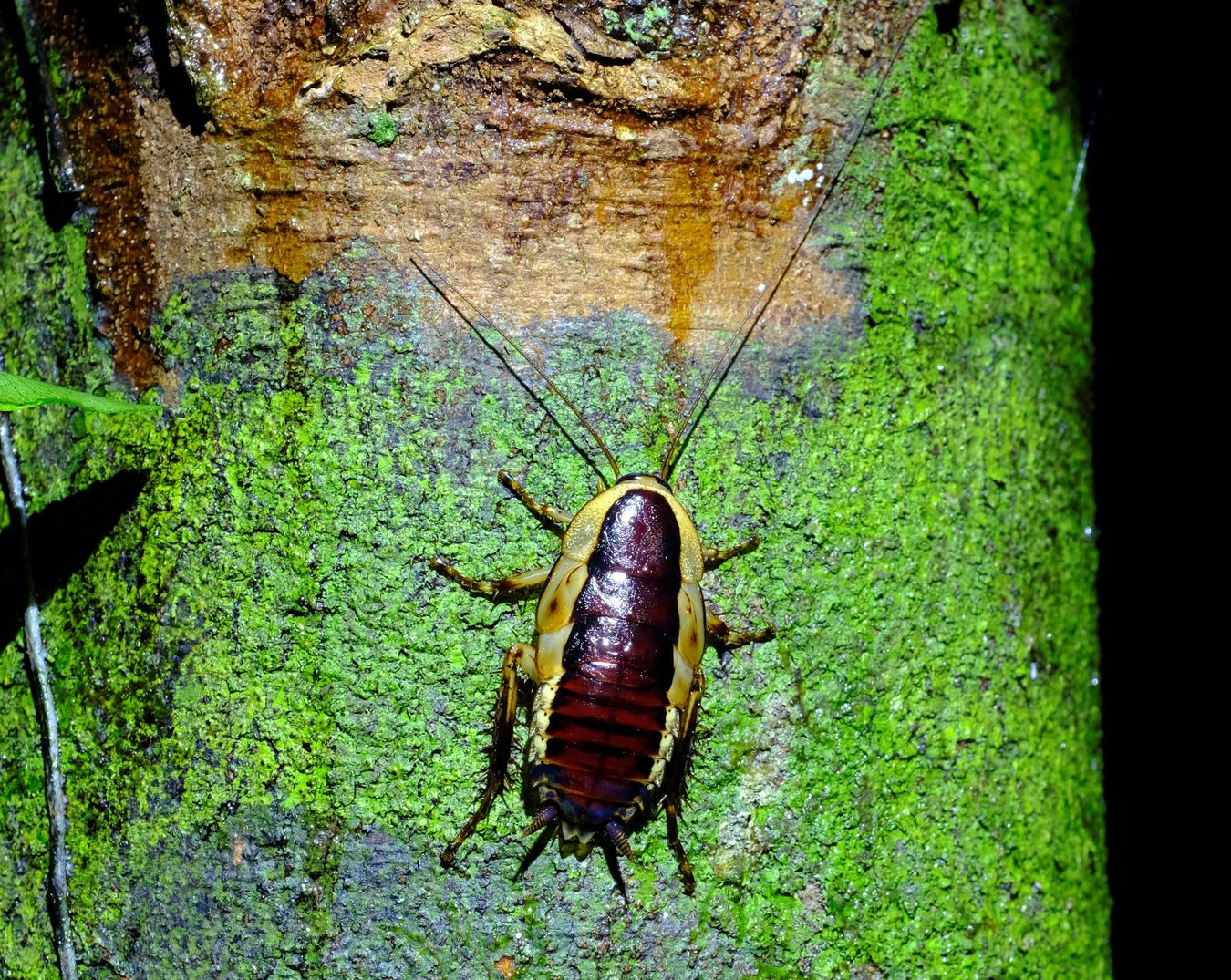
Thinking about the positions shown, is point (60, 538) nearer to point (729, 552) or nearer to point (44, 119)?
point (44, 119)

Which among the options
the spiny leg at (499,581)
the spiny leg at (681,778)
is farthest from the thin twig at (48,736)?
the spiny leg at (681,778)

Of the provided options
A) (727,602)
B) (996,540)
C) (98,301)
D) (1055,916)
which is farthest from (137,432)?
(1055,916)

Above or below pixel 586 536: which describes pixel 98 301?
above

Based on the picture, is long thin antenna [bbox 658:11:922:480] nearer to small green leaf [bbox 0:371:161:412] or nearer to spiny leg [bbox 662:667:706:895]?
spiny leg [bbox 662:667:706:895]

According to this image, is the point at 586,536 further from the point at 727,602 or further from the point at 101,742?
the point at 101,742

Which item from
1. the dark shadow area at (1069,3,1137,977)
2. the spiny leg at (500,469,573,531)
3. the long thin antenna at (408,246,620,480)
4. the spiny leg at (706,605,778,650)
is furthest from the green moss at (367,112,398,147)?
the dark shadow area at (1069,3,1137,977)
